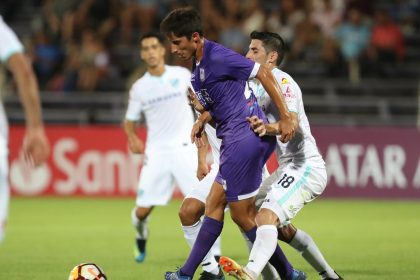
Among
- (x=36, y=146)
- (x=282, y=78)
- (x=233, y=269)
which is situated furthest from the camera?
(x=282, y=78)

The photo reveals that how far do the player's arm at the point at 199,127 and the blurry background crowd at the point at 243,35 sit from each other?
1181 centimetres

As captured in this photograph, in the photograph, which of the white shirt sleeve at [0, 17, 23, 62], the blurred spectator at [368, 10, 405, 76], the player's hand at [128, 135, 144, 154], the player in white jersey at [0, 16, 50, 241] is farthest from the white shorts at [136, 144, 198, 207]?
the blurred spectator at [368, 10, 405, 76]

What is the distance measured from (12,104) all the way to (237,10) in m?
5.37

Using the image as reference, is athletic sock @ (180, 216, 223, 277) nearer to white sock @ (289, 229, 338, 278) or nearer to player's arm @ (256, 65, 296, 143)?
white sock @ (289, 229, 338, 278)

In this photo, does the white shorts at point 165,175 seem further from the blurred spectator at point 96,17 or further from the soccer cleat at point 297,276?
the blurred spectator at point 96,17

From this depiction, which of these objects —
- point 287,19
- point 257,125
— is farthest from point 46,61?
point 257,125

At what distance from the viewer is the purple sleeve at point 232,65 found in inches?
304

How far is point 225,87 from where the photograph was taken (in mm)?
7875

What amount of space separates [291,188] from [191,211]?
3.25ft

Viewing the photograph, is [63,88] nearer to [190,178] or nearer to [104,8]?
[104,8]

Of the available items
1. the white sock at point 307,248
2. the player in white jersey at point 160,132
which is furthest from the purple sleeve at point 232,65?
the player in white jersey at point 160,132

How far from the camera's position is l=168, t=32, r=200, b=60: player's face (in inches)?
308

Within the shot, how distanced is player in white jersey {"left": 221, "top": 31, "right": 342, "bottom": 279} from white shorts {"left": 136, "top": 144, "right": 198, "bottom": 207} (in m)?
2.70

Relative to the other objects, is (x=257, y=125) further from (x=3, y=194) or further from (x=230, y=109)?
(x=3, y=194)
